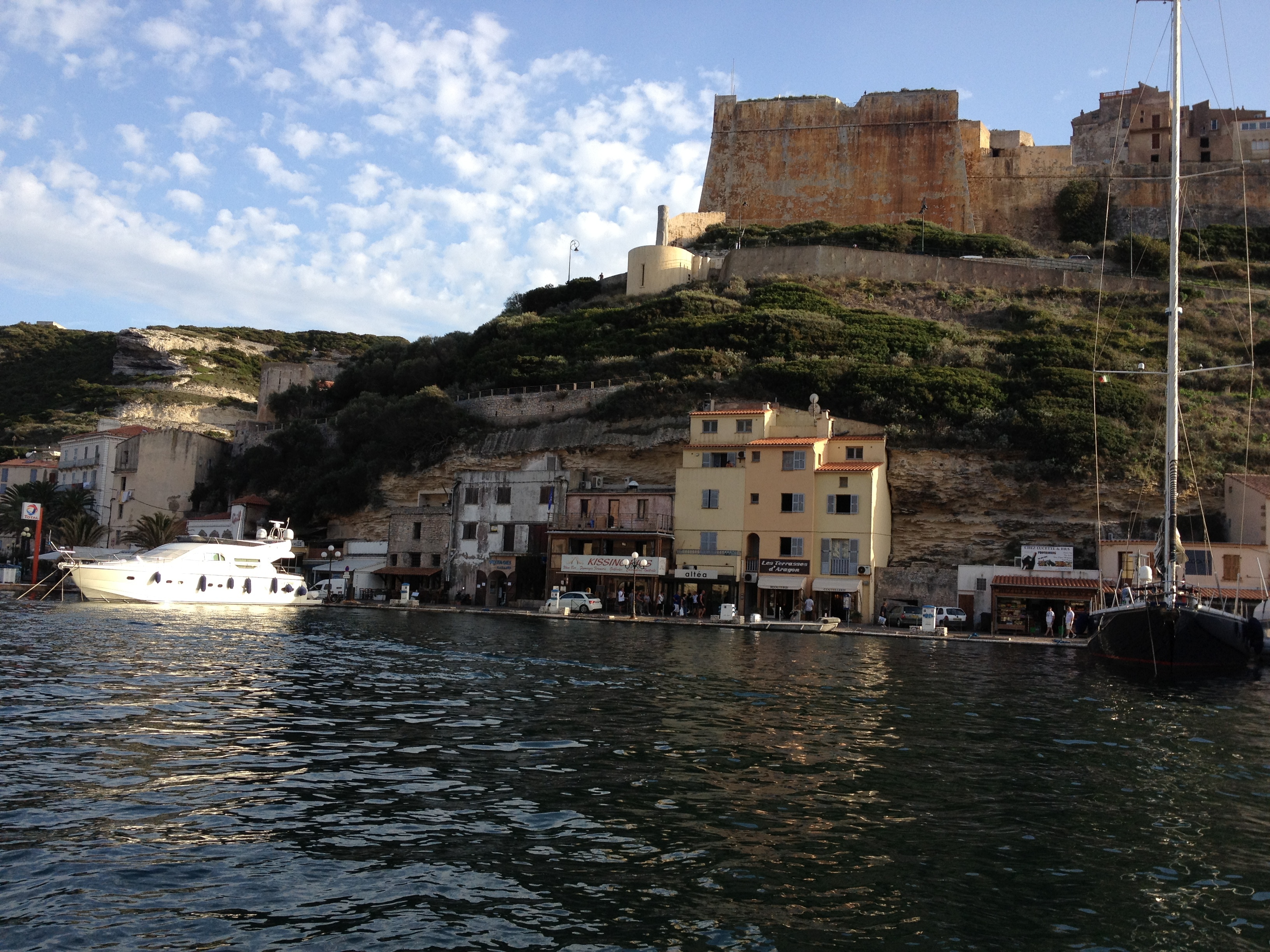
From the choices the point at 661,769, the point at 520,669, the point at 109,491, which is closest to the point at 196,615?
the point at 520,669

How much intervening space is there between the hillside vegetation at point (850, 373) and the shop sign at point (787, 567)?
7.54 meters

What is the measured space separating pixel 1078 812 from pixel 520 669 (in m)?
12.8

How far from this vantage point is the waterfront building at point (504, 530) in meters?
48.4

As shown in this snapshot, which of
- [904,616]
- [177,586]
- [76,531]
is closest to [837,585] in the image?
[904,616]

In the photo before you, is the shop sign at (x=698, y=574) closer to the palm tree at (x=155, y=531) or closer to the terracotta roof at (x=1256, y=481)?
the terracotta roof at (x=1256, y=481)

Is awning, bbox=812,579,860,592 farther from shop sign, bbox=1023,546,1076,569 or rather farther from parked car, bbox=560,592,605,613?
parked car, bbox=560,592,605,613

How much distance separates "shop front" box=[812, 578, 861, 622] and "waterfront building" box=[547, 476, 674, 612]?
695cm

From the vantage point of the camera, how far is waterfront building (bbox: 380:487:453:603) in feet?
165

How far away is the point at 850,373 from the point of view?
170 feet

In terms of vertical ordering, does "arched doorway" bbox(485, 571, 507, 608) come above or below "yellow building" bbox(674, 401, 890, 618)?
below

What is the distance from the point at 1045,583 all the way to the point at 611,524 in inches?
741

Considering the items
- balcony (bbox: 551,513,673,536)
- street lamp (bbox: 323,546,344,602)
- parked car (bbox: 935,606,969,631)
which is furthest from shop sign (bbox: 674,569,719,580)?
street lamp (bbox: 323,546,344,602)

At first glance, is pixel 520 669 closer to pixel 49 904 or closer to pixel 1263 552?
pixel 49 904

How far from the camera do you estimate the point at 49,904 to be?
7.06 m
